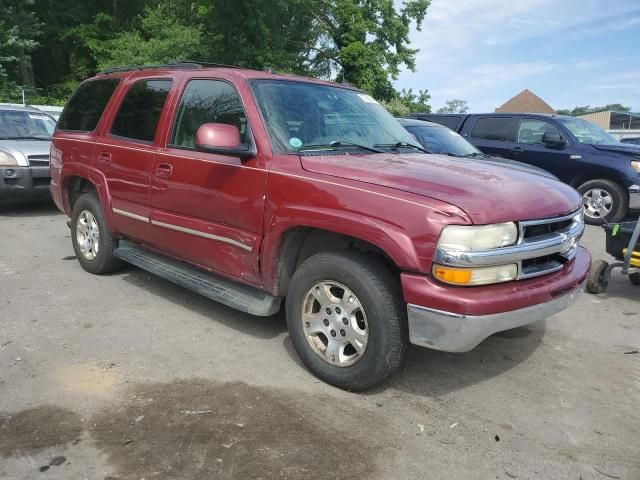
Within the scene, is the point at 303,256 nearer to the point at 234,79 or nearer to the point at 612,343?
the point at 234,79

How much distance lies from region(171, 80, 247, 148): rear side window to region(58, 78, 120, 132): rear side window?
1.30m

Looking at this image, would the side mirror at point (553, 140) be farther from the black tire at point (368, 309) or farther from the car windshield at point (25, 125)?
the car windshield at point (25, 125)

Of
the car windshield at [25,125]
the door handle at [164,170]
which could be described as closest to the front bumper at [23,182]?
the car windshield at [25,125]

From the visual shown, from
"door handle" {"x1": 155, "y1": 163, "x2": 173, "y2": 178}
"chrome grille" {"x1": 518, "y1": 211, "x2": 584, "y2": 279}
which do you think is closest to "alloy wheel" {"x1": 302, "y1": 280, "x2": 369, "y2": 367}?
"chrome grille" {"x1": 518, "y1": 211, "x2": 584, "y2": 279}

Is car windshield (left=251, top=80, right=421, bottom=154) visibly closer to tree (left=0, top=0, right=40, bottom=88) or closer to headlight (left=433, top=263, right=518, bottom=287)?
headlight (left=433, top=263, right=518, bottom=287)

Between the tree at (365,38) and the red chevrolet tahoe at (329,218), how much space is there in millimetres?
28314

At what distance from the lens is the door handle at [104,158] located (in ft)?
15.8

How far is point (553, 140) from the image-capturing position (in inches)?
380

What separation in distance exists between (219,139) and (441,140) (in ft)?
17.9

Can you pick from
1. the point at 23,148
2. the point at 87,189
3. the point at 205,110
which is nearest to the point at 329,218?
the point at 205,110

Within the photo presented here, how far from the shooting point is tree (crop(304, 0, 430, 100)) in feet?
104

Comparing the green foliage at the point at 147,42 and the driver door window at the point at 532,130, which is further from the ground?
the green foliage at the point at 147,42

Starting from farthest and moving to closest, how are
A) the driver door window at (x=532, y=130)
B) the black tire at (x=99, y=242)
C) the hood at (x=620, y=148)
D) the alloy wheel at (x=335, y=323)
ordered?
the driver door window at (x=532, y=130)
the hood at (x=620, y=148)
the black tire at (x=99, y=242)
the alloy wheel at (x=335, y=323)

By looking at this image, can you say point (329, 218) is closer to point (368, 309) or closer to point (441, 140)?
point (368, 309)
